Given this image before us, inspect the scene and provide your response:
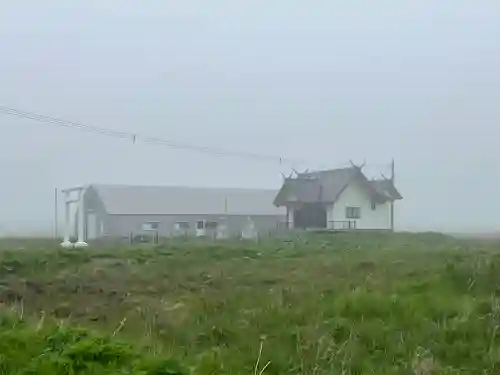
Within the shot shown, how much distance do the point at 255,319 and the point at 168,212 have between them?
90.0 feet

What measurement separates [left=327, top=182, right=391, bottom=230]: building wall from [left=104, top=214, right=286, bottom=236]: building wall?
125 inches

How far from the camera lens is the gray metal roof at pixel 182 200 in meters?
34.2

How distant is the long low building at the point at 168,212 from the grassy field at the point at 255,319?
20.5m

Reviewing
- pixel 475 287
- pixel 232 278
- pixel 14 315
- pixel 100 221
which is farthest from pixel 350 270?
pixel 100 221

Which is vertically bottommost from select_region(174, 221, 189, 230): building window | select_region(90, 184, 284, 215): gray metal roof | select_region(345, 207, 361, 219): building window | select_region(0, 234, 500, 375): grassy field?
select_region(0, 234, 500, 375): grassy field

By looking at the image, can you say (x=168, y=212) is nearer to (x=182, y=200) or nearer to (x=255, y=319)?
(x=182, y=200)

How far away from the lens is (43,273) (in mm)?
12008

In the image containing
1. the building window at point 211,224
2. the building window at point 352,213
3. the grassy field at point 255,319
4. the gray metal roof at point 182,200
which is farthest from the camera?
the gray metal roof at point 182,200

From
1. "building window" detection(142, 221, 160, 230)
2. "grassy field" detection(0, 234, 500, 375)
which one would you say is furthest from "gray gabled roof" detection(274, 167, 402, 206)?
"grassy field" detection(0, 234, 500, 375)

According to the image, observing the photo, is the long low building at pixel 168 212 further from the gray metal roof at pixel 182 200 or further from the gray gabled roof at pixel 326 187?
the gray gabled roof at pixel 326 187

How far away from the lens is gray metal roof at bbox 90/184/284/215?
3425 cm

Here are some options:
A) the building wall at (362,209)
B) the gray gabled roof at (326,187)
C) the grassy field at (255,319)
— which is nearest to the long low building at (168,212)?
the gray gabled roof at (326,187)

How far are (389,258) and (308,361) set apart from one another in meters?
7.74

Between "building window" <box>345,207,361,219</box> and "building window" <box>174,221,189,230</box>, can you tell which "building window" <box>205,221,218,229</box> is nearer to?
"building window" <box>174,221,189,230</box>
